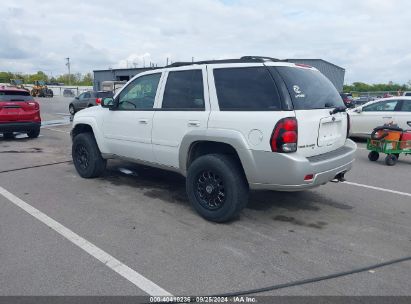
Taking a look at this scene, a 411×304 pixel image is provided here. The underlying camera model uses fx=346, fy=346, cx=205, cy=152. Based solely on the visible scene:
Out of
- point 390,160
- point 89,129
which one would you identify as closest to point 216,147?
point 89,129

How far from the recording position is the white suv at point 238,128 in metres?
3.76

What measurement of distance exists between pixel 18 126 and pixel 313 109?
9614 millimetres

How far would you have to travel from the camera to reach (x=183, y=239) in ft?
12.5

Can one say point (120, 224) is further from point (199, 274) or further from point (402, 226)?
point (402, 226)

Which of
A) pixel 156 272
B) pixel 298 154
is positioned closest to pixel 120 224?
pixel 156 272

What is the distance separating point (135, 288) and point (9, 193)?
3548 mm

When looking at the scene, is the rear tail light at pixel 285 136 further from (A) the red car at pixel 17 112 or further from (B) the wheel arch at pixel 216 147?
(A) the red car at pixel 17 112

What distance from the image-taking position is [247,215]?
4.56 meters

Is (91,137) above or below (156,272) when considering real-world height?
above

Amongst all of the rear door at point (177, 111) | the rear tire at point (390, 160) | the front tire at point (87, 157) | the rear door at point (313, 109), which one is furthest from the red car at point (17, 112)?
the rear tire at point (390, 160)

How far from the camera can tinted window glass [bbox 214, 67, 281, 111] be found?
3.83 meters

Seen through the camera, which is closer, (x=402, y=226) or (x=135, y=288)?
(x=135, y=288)

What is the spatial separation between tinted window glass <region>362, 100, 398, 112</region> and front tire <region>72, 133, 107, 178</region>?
835cm

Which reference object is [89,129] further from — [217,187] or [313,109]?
[313,109]
